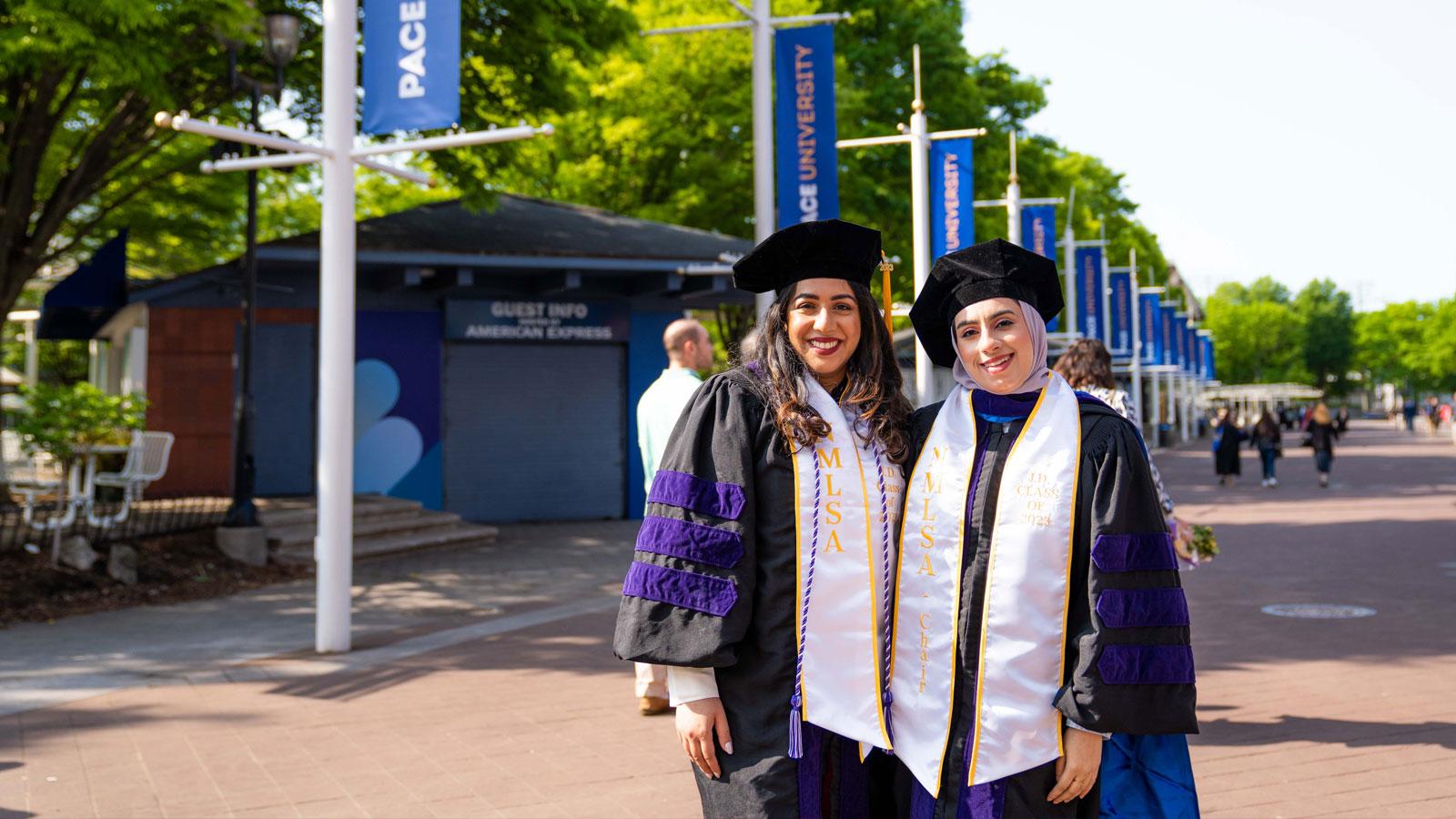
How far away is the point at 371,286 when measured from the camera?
53.5ft

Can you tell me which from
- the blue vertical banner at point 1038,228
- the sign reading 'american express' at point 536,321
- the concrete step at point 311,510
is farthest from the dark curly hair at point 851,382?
the blue vertical banner at point 1038,228

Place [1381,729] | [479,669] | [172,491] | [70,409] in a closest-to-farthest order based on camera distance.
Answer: [1381,729], [479,669], [70,409], [172,491]

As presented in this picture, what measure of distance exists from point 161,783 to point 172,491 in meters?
11.8

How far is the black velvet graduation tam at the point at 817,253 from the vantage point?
9.23ft

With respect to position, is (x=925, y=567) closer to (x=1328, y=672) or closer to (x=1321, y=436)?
(x=1328, y=672)

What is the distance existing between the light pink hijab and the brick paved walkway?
2.63 m

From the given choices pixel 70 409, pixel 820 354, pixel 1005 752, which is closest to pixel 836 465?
pixel 820 354

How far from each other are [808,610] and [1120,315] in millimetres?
36381

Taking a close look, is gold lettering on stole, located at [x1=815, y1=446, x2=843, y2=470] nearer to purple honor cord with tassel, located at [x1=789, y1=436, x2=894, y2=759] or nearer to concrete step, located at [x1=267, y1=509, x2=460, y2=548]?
purple honor cord with tassel, located at [x1=789, y1=436, x2=894, y2=759]

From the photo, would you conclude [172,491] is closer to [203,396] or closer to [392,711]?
[203,396]

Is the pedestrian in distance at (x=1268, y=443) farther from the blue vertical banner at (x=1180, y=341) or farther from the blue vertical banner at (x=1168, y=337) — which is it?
the blue vertical banner at (x=1180, y=341)

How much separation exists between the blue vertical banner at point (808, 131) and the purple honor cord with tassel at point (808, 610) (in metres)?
9.16

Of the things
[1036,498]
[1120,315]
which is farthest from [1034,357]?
[1120,315]

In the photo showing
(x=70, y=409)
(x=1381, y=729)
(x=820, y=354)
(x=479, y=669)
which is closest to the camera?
(x=820, y=354)
